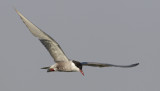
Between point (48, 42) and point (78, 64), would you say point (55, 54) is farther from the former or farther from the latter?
point (78, 64)

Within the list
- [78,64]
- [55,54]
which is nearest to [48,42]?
[55,54]

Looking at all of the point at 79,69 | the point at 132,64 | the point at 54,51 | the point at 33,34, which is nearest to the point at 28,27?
the point at 33,34

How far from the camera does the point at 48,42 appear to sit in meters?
19.5

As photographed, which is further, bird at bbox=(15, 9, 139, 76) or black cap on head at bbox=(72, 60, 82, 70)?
black cap on head at bbox=(72, 60, 82, 70)

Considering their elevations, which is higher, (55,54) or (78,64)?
(55,54)

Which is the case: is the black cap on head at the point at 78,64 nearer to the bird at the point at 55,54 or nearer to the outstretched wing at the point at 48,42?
the bird at the point at 55,54

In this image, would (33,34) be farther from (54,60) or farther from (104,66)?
(104,66)

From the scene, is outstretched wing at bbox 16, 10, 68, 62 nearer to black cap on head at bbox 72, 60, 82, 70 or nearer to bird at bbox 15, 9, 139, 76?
bird at bbox 15, 9, 139, 76

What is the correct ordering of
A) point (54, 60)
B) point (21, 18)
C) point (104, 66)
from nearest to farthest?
point (21, 18), point (54, 60), point (104, 66)

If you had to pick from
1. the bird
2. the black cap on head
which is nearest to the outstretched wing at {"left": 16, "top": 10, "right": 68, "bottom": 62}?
the bird

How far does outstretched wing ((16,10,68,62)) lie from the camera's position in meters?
18.3

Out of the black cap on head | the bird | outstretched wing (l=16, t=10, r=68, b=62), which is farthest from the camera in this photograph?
the black cap on head

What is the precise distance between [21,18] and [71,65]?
374 centimetres

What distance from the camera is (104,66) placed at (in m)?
22.5
